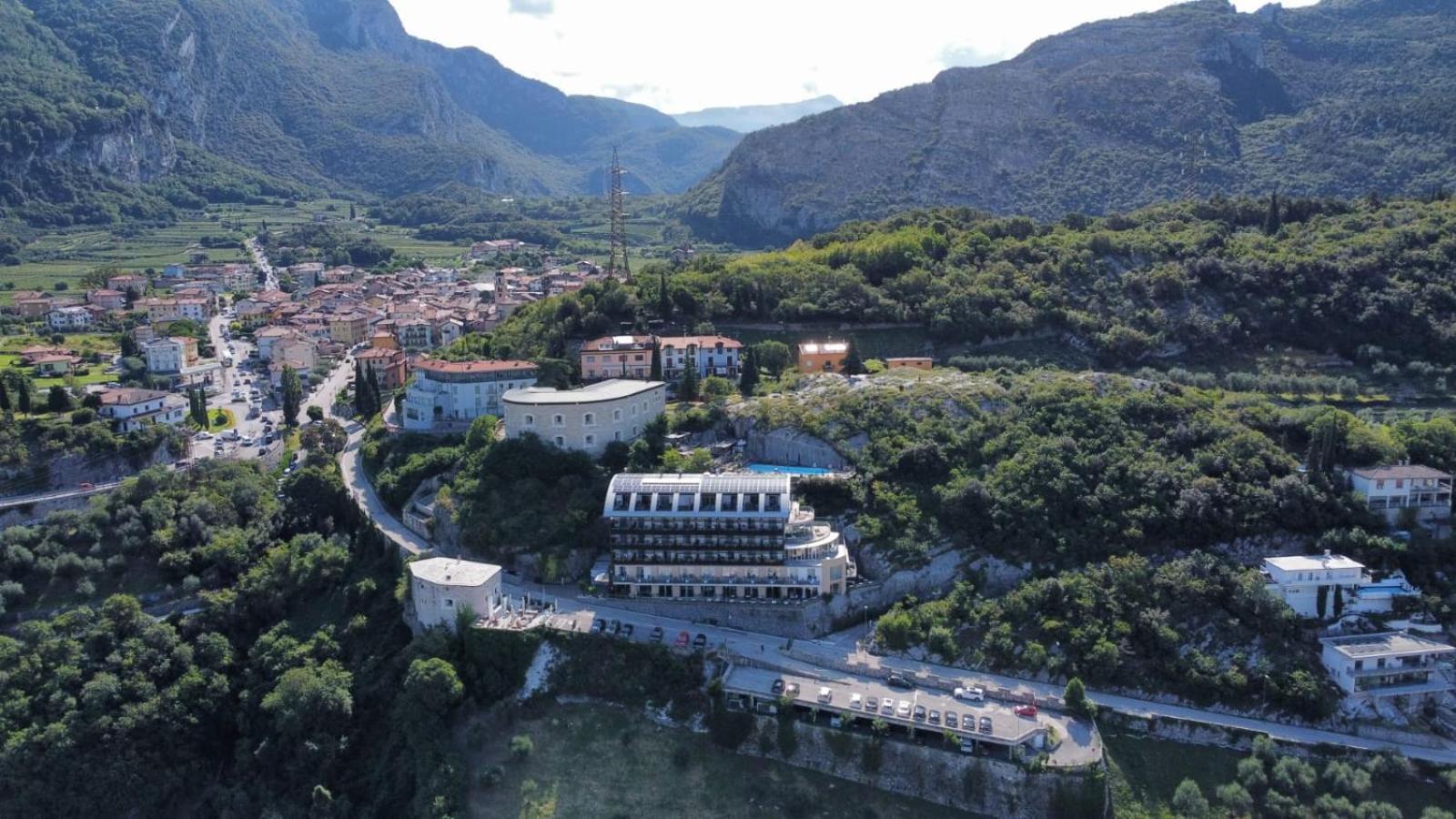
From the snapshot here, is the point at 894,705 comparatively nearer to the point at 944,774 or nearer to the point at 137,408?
the point at 944,774

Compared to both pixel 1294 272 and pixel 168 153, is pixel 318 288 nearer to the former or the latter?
pixel 168 153

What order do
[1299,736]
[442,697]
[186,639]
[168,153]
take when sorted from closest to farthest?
[1299,736]
[442,697]
[186,639]
[168,153]

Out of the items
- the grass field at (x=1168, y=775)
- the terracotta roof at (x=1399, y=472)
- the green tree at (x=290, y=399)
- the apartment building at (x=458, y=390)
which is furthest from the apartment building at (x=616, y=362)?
the terracotta roof at (x=1399, y=472)

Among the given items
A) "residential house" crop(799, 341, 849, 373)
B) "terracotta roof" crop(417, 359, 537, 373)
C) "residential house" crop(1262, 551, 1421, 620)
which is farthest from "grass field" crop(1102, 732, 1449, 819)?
"terracotta roof" crop(417, 359, 537, 373)

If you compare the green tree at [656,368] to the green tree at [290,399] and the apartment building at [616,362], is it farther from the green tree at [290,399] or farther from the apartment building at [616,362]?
the green tree at [290,399]

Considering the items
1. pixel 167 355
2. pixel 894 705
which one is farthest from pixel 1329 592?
pixel 167 355

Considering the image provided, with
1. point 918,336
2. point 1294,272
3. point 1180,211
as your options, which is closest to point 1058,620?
point 918,336
